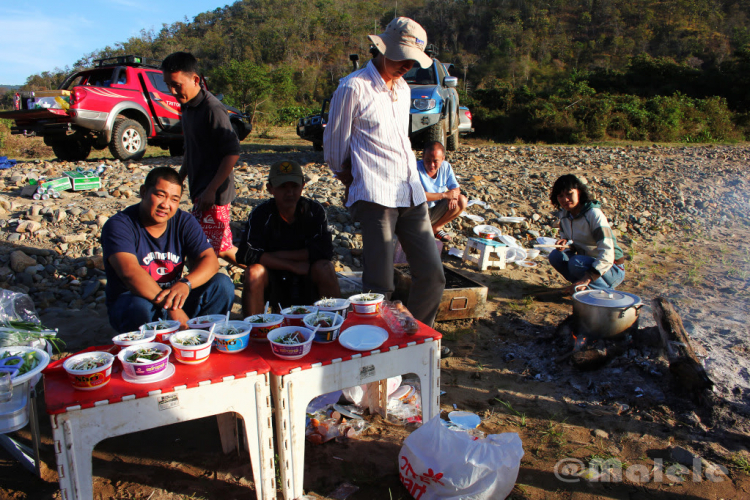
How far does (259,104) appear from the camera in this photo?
21.0m

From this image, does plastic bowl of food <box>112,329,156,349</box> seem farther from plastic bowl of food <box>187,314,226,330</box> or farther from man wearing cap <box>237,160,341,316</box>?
man wearing cap <box>237,160,341,316</box>

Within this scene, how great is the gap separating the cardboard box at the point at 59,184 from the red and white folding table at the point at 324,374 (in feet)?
17.1

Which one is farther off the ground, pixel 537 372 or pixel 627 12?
pixel 627 12

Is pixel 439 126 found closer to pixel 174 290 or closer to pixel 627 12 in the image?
pixel 174 290

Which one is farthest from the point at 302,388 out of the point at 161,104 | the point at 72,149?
the point at 72,149

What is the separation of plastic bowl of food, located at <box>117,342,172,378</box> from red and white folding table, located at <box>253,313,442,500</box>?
0.37m

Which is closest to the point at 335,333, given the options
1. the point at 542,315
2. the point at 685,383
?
the point at 685,383

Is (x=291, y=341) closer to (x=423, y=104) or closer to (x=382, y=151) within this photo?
(x=382, y=151)

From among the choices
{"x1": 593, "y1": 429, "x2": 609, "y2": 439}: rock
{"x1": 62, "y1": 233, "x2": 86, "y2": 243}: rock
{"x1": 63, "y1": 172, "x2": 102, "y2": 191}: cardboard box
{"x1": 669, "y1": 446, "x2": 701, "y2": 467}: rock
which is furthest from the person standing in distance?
{"x1": 63, "y1": 172, "x2": 102, "y2": 191}: cardboard box

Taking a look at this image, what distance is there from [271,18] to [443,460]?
54708 mm

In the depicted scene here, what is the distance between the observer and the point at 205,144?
126 inches

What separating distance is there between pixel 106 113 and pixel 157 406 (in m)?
7.66

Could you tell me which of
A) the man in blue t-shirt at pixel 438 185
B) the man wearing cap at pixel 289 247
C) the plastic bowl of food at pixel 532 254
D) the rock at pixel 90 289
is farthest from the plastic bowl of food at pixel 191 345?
the plastic bowl of food at pixel 532 254

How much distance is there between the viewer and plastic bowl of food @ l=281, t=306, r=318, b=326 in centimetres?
209
